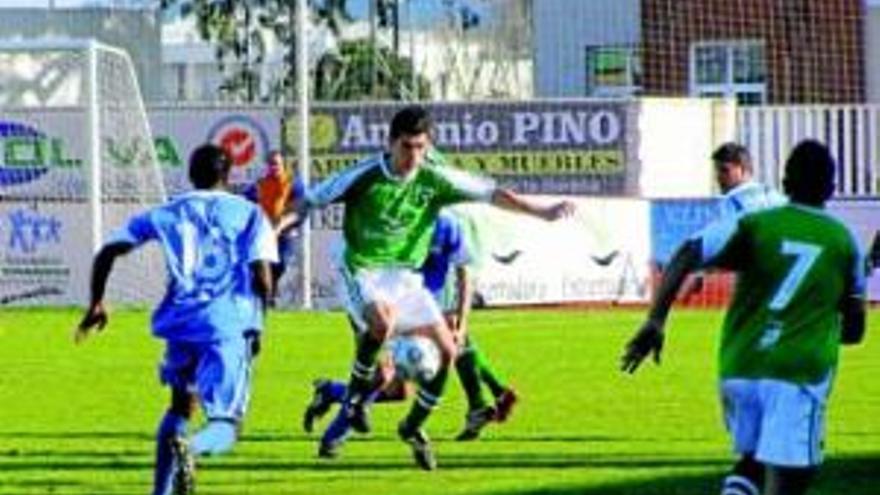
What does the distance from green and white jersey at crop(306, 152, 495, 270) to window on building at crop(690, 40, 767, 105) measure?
34.4m

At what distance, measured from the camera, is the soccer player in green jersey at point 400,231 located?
51.7 ft

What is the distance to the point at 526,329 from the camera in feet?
107

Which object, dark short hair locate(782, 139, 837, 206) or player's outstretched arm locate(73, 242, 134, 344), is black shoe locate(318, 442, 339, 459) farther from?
dark short hair locate(782, 139, 837, 206)

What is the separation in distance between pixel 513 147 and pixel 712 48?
10543 millimetres

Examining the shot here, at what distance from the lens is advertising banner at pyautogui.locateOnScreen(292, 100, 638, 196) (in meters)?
40.6

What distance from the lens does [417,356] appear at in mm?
16172

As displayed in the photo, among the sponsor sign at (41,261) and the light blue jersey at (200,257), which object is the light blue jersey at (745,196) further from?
the sponsor sign at (41,261)

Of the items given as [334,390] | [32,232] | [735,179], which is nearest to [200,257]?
[735,179]

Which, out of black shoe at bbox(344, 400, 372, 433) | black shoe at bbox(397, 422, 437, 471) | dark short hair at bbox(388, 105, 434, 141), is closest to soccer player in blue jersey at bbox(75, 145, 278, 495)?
dark short hair at bbox(388, 105, 434, 141)

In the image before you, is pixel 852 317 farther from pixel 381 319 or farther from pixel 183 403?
pixel 381 319

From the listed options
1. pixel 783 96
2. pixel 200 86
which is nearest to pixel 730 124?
pixel 783 96

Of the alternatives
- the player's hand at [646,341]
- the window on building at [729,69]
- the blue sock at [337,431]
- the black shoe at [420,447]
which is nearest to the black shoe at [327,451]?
the blue sock at [337,431]

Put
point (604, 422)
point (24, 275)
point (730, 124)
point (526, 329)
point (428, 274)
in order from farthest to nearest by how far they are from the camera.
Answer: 1. point (730, 124)
2. point (24, 275)
3. point (526, 329)
4. point (604, 422)
5. point (428, 274)

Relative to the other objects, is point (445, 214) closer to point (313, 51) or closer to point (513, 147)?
point (513, 147)
